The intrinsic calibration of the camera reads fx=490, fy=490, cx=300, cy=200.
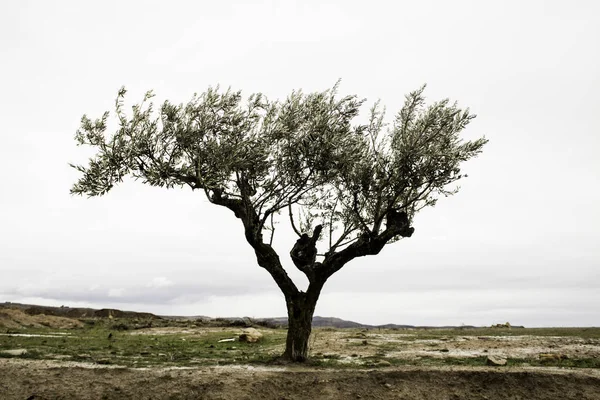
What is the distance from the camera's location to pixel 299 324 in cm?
2305

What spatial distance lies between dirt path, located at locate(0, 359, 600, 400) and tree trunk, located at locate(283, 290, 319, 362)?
209cm

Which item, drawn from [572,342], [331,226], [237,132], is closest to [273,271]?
[331,226]

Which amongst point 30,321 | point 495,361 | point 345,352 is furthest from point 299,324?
point 30,321

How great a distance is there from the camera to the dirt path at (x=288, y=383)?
1789 cm

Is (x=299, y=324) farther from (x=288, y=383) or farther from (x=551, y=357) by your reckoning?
(x=551, y=357)

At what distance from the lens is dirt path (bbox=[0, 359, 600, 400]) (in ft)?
58.7

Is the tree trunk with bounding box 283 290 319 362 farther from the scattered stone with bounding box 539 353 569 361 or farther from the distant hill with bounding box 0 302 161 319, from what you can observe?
the distant hill with bounding box 0 302 161 319

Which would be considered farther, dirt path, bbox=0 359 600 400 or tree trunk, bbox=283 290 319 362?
tree trunk, bbox=283 290 319 362

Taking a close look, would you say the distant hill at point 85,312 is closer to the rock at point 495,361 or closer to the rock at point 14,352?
the rock at point 14,352

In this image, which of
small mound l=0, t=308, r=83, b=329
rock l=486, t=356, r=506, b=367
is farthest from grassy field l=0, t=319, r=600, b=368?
small mound l=0, t=308, r=83, b=329

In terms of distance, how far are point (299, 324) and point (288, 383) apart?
4.42 m

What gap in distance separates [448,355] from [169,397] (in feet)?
50.1

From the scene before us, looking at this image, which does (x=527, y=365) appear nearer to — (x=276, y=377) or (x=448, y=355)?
(x=448, y=355)

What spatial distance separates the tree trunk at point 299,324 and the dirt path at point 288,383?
82.1 inches
